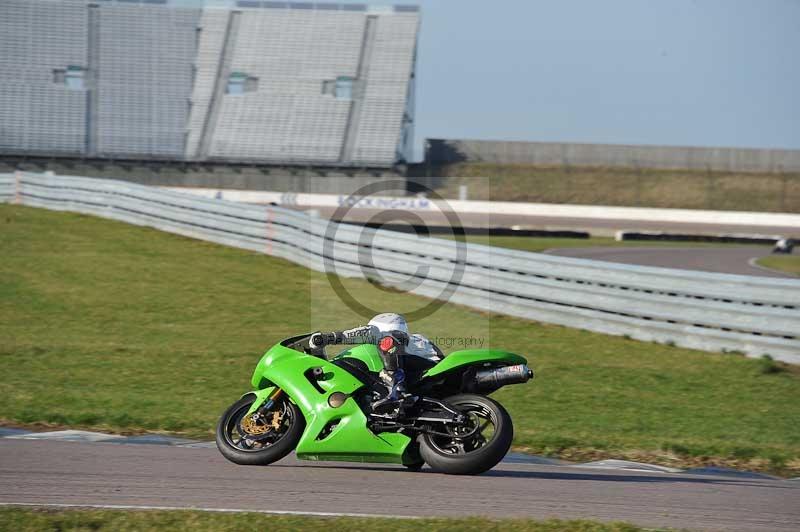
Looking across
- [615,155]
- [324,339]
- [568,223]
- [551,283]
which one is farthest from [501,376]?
[615,155]

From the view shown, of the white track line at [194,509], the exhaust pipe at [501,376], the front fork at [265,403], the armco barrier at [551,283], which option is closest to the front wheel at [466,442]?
the exhaust pipe at [501,376]

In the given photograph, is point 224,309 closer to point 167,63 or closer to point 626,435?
point 626,435

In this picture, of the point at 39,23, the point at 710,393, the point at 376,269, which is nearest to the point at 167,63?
the point at 39,23

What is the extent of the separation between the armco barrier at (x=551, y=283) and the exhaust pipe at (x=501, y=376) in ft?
20.1

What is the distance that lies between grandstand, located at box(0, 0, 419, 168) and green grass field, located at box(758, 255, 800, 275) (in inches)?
910

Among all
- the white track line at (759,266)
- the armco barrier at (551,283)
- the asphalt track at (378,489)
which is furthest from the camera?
the white track line at (759,266)

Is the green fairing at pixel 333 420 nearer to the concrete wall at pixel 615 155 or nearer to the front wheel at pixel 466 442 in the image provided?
the front wheel at pixel 466 442

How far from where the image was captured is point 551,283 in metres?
13.9

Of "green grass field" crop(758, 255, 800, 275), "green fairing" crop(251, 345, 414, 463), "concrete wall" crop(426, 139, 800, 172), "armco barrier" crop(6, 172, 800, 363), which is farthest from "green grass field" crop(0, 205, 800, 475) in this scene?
"concrete wall" crop(426, 139, 800, 172)

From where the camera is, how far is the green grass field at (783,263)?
26.6 m

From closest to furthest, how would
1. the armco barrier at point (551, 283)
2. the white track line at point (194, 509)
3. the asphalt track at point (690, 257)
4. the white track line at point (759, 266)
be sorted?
the white track line at point (194, 509) < the armco barrier at point (551, 283) < the white track line at point (759, 266) < the asphalt track at point (690, 257)

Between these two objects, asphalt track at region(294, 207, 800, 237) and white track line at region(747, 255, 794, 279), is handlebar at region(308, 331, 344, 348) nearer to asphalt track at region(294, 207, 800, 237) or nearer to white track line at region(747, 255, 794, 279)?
white track line at region(747, 255, 794, 279)

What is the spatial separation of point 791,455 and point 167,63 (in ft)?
155

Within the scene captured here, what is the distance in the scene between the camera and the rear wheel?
6.70 metres
